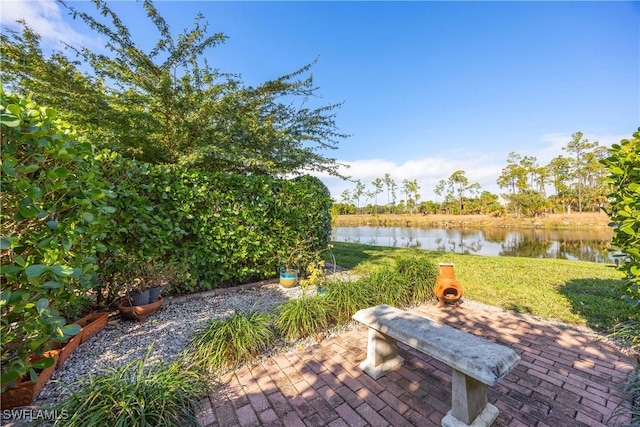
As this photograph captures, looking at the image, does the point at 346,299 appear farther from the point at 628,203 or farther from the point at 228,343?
the point at 628,203

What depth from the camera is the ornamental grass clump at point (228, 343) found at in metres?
2.22

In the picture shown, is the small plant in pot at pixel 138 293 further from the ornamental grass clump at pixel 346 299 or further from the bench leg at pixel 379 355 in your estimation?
the bench leg at pixel 379 355

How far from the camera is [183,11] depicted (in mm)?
4609

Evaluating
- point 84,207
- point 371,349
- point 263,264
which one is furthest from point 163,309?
point 371,349

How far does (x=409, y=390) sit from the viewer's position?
1988mm

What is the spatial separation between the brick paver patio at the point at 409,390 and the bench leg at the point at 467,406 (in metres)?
0.09

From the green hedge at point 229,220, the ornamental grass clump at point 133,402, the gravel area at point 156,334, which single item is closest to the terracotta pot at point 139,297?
the gravel area at point 156,334

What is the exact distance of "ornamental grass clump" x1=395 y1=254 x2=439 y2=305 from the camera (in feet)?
12.7

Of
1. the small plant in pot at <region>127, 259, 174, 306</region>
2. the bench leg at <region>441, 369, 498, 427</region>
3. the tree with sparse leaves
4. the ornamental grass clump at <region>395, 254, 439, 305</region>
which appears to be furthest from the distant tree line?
the bench leg at <region>441, 369, 498, 427</region>

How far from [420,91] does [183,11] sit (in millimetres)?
8028

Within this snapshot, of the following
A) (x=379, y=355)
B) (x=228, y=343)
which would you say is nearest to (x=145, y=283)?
(x=228, y=343)

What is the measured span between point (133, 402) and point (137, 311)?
1.92 meters

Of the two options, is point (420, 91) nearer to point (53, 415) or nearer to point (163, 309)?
point (163, 309)

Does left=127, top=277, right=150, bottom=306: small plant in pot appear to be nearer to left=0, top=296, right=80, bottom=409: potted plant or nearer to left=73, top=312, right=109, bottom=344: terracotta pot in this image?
left=73, top=312, right=109, bottom=344: terracotta pot
